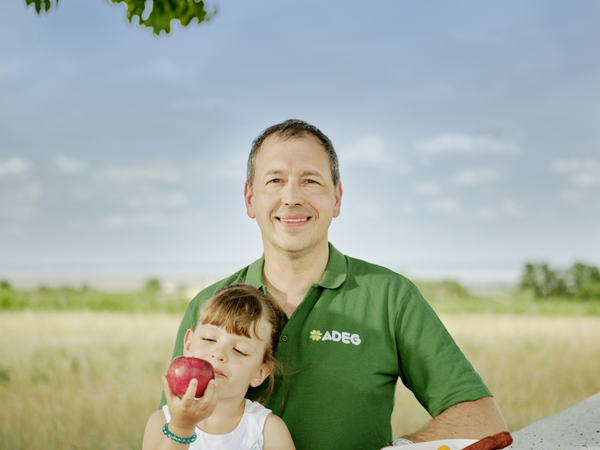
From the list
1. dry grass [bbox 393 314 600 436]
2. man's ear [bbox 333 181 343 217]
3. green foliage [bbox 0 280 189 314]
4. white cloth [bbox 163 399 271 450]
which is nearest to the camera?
white cloth [bbox 163 399 271 450]

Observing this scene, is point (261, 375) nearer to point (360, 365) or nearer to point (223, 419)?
point (223, 419)

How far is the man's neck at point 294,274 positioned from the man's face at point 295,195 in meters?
0.06

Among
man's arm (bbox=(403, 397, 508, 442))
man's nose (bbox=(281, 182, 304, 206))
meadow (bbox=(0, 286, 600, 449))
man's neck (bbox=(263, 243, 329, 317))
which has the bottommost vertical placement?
meadow (bbox=(0, 286, 600, 449))

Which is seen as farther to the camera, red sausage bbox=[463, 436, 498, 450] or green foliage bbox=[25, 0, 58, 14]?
green foliage bbox=[25, 0, 58, 14]

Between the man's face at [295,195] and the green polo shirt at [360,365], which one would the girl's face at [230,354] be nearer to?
the green polo shirt at [360,365]

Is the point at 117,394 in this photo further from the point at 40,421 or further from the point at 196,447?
the point at 196,447

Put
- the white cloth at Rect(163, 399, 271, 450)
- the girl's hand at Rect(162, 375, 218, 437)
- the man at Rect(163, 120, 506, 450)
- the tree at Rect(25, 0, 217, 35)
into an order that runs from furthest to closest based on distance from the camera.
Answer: the tree at Rect(25, 0, 217, 35) < the man at Rect(163, 120, 506, 450) < the white cloth at Rect(163, 399, 271, 450) < the girl's hand at Rect(162, 375, 218, 437)

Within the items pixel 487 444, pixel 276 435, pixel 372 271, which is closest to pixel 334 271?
pixel 372 271

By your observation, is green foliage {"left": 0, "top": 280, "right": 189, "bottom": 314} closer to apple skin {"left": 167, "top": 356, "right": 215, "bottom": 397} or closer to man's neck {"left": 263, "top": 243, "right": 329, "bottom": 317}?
man's neck {"left": 263, "top": 243, "right": 329, "bottom": 317}

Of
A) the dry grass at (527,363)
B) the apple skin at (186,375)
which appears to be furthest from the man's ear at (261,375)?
the dry grass at (527,363)

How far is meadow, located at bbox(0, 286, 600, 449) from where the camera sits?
21.1 feet

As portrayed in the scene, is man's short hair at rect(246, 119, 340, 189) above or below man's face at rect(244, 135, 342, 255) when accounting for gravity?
above

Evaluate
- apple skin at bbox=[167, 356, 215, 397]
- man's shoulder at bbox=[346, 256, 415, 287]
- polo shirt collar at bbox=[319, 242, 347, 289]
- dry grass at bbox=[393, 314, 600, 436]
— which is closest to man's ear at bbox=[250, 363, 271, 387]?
apple skin at bbox=[167, 356, 215, 397]

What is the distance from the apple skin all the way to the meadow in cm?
423
